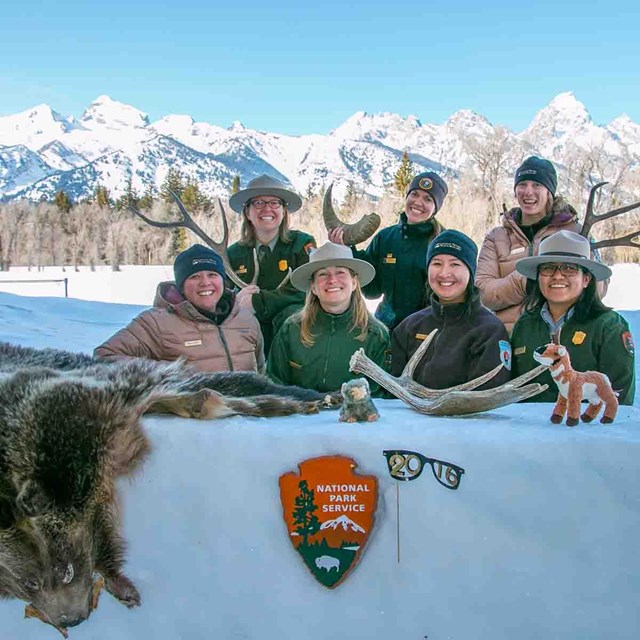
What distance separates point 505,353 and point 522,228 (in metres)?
1.59

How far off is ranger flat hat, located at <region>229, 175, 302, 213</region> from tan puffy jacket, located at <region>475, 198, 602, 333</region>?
132 centimetres

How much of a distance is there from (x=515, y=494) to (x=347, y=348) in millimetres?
1643

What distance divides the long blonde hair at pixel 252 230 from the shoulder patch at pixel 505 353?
2.15m

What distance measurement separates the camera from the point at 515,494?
147 cm

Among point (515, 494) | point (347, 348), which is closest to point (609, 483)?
point (515, 494)

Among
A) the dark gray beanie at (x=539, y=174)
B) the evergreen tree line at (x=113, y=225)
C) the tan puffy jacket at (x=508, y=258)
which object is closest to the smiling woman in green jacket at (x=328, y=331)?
the tan puffy jacket at (x=508, y=258)

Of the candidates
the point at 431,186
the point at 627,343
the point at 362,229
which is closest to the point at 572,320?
the point at 627,343

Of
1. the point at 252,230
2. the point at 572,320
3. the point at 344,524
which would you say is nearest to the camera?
the point at 344,524

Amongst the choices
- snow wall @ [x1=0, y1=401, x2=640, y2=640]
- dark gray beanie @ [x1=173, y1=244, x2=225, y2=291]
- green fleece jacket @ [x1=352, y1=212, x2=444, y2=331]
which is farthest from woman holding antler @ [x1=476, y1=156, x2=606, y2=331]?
snow wall @ [x1=0, y1=401, x2=640, y2=640]

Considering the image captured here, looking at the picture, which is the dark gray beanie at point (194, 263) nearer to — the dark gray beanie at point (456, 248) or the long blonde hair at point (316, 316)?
the long blonde hair at point (316, 316)

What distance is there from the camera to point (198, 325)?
126 inches

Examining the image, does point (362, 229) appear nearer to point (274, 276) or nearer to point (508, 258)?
point (274, 276)

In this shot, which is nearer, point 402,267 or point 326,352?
point 326,352

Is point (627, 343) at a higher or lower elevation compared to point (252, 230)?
lower
